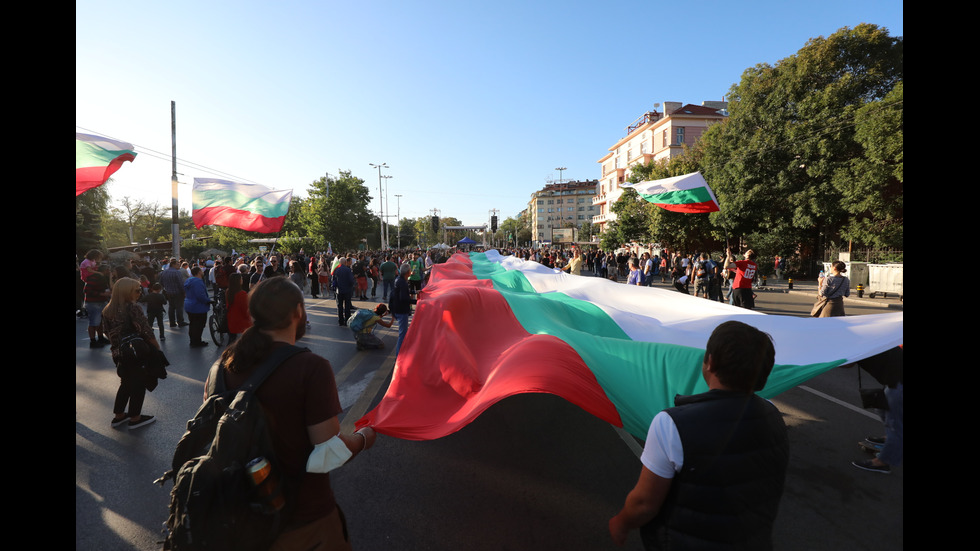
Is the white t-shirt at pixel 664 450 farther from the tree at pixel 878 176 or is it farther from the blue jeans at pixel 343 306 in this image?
the tree at pixel 878 176

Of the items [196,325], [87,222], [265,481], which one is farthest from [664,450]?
[87,222]

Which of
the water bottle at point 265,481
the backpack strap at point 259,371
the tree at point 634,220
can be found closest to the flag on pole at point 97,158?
the backpack strap at point 259,371

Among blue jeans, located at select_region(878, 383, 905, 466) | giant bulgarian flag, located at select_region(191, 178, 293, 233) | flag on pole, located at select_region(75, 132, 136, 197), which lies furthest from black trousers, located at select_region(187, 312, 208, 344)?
blue jeans, located at select_region(878, 383, 905, 466)

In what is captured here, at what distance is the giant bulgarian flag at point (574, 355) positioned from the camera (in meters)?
3.40

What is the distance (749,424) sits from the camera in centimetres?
162

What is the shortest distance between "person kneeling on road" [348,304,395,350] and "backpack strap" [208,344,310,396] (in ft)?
18.1

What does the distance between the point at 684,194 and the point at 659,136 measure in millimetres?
48610

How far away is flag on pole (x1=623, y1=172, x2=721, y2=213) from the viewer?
10.3 metres

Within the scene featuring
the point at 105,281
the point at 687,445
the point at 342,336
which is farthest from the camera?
the point at 342,336

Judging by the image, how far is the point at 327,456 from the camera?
180 centimetres

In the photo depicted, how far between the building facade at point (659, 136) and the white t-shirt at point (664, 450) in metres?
44.0
